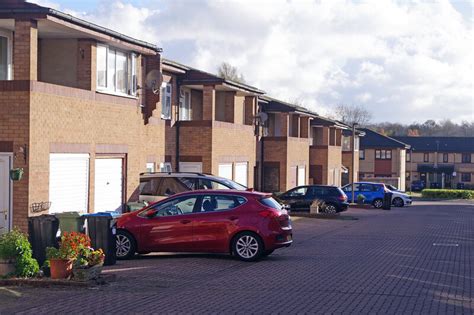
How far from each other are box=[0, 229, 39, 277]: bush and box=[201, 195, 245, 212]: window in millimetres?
5023

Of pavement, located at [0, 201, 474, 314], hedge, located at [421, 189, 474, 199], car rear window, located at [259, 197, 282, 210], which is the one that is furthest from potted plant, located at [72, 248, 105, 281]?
hedge, located at [421, 189, 474, 199]

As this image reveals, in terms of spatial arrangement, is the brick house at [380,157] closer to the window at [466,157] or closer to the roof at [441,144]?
the roof at [441,144]

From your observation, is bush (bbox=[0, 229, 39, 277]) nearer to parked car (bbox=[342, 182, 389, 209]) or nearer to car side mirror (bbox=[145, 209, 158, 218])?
car side mirror (bbox=[145, 209, 158, 218])

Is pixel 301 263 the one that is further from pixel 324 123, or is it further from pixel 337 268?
pixel 324 123

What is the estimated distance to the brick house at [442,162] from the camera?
10812 centimetres

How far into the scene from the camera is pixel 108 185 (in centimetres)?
2258

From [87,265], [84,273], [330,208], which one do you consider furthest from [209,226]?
[330,208]

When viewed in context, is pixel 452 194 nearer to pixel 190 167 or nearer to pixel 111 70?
pixel 190 167

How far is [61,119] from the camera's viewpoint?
63.9 feet

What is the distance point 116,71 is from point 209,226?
772cm

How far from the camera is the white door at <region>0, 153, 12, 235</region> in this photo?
58.7 ft

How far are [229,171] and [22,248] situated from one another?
21784 mm

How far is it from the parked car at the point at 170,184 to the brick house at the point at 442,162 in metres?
85.2

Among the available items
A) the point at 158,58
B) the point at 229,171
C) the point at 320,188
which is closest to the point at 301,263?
the point at 158,58
